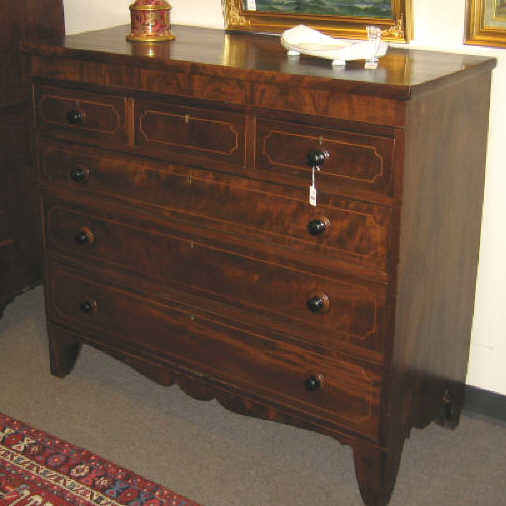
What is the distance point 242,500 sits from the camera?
96.4 inches

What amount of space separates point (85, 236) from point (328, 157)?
1.02 meters

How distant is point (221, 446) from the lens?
2701 millimetres

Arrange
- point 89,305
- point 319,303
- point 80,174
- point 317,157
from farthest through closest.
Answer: point 89,305 < point 80,174 < point 319,303 < point 317,157

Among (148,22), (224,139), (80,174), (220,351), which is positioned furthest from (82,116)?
(220,351)

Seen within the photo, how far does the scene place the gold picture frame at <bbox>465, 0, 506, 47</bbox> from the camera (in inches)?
95.2

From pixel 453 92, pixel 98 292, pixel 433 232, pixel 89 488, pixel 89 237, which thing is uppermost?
pixel 453 92

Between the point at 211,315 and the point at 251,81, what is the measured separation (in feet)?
2.50

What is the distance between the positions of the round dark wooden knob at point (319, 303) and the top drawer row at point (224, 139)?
31cm

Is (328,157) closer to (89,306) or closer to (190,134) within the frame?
(190,134)

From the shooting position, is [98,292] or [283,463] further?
[98,292]

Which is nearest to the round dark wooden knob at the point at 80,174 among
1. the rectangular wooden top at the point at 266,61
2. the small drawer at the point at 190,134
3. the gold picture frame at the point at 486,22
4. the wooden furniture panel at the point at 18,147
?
the small drawer at the point at 190,134

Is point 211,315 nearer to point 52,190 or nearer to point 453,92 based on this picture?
point 52,190

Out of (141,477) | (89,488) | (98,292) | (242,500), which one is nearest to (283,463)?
(242,500)

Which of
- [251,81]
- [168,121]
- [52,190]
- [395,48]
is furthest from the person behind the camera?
[52,190]
